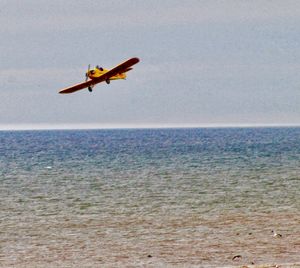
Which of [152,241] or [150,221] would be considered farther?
[150,221]

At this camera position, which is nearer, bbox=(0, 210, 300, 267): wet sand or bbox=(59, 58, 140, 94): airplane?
bbox=(0, 210, 300, 267): wet sand

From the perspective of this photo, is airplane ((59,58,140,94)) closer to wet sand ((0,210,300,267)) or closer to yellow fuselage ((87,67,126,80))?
yellow fuselage ((87,67,126,80))

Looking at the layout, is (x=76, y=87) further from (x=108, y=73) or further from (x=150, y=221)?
(x=150, y=221)

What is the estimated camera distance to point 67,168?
104750 mm

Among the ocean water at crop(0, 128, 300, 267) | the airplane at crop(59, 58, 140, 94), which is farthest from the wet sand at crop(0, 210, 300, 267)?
the airplane at crop(59, 58, 140, 94)

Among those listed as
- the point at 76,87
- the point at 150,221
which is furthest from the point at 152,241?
the point at 76,87

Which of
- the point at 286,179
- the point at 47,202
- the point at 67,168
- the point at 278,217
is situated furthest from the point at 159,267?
the point at 67,168

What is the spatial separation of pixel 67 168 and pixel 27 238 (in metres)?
66.6

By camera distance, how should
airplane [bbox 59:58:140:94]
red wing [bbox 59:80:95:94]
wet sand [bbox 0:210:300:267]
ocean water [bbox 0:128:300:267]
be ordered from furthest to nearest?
1. red wing [bbox 59:80:95:94]
2. airplane [bbox 59:58:140:94]
3. ocean water [bbox 0:128:300:267]
4. wet sand [bbox 0:210:300:267]

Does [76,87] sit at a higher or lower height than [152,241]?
higher

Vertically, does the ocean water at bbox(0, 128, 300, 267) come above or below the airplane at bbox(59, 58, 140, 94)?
below

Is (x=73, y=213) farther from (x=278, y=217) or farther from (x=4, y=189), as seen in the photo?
(x=4, y=189)

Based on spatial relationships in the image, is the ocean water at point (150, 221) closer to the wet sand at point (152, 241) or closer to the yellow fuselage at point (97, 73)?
the wet sand at point (152, 241)

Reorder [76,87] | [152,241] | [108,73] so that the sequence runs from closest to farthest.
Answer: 1. [152,241]
2. [108,73]
3. [76,87]
